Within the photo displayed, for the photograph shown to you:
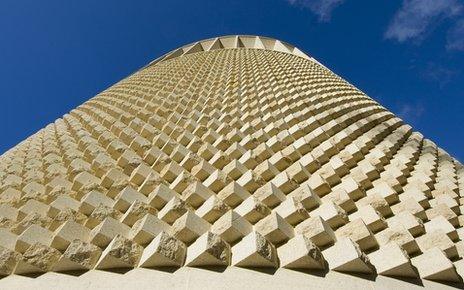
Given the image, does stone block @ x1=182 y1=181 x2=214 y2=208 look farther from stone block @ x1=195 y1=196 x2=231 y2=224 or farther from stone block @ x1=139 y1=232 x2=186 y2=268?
stone block @ x1=139 y1=232 x2=186 y2=268

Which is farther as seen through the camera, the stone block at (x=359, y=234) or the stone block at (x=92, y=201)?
the stone block at (x=92, y=201)

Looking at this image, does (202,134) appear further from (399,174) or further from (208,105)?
(399,174)

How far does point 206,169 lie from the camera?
3223mm

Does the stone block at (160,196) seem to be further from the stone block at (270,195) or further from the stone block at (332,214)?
the stone block at (332,214)

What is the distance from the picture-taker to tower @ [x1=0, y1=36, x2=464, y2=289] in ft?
6.02

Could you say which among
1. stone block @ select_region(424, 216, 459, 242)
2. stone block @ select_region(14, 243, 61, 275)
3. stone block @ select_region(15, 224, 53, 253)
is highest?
stone block @ select_region(424, 216, 459, 242)

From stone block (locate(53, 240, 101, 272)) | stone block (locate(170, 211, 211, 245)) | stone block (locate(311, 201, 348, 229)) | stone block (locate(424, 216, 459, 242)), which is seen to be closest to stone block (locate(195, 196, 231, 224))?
stone block (locate(170, 211, 211, 245))

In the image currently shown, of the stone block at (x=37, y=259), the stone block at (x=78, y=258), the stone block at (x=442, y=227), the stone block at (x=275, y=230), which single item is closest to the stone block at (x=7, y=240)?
the stone block at (x=37, y=259)

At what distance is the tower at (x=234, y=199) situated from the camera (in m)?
1.84

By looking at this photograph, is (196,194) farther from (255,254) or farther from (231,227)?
(255,254)

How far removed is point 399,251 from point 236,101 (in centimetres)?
395

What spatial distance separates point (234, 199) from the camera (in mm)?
2674

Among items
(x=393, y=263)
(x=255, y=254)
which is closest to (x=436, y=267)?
(x=393, y=263)

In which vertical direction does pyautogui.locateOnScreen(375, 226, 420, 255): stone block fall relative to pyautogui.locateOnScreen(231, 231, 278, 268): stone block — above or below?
above
